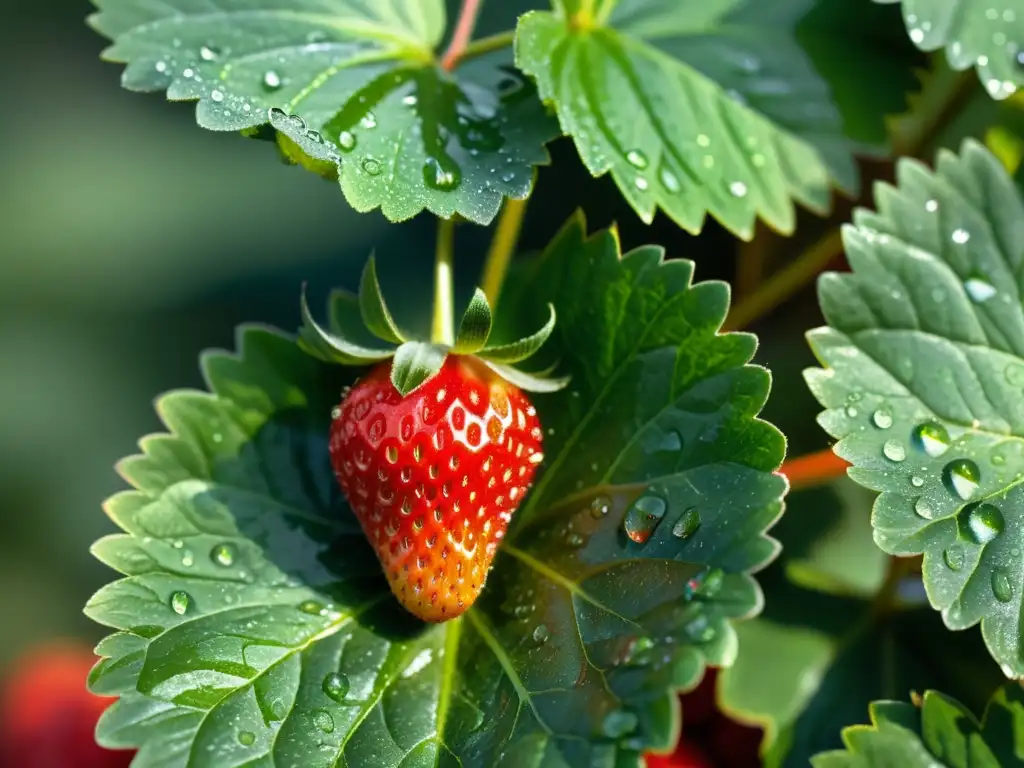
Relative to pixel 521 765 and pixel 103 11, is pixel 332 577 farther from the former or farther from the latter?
pixel 103 11

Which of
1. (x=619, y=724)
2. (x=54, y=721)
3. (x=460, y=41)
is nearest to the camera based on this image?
(x=619, y=724)

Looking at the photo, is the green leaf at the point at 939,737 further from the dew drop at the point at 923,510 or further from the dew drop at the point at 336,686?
the dew drop at the point at 336,686

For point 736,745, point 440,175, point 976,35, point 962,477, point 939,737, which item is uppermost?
point 440,175

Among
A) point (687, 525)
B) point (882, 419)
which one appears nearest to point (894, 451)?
point (882, 419)

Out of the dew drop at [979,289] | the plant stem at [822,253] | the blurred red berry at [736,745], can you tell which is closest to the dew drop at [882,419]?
the dew drop at [979,289]

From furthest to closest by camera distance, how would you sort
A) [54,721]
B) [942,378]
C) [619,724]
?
1. [54,721]
2. [942,378]
3. [619,724]

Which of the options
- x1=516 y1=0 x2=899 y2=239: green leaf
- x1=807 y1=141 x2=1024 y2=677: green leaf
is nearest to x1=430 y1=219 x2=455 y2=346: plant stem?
x1=516 y1=0 x2=899 y2=239: green leaf

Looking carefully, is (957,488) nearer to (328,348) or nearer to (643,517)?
(643,517)
